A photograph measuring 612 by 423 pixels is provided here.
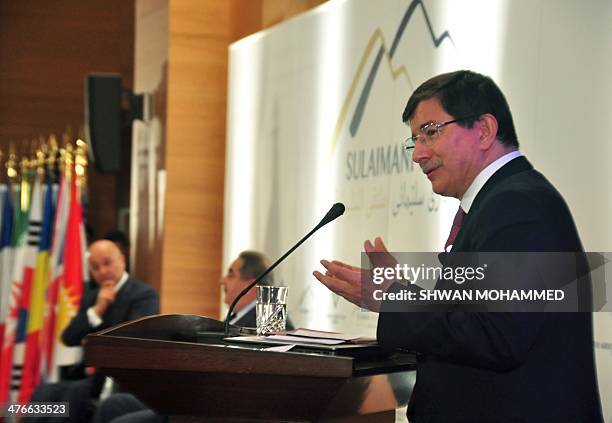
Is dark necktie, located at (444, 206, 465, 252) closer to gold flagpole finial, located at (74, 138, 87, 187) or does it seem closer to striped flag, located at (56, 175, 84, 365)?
striped flag, located at (56, 175, 84, 365)

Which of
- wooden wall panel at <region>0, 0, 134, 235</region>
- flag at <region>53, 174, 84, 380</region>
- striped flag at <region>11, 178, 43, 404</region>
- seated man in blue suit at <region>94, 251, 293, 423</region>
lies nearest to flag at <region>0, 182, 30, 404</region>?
striped flag at <region>11, 178, 43, 404</region>

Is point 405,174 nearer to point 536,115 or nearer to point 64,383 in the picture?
point 536,115

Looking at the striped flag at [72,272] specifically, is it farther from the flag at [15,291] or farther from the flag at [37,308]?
the flag at [15,291]

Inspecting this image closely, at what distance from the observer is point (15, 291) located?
30.9ft

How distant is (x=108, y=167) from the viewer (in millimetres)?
7438

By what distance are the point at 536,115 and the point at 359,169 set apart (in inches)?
65.4

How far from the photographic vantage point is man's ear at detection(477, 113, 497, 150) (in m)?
2.58

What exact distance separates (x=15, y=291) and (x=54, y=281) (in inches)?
20.8

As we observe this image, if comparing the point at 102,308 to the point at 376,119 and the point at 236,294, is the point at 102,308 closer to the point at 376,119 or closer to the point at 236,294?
the point at 236,294

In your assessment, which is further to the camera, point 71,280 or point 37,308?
point 37,308

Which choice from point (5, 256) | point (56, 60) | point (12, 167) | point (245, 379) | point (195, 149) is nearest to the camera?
point (245, 379)

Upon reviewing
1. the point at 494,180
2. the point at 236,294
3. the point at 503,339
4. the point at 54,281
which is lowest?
the point at 54,281

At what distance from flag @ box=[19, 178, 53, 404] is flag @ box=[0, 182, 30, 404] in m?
0.12

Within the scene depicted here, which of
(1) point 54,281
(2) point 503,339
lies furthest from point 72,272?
(2) point 503,339
